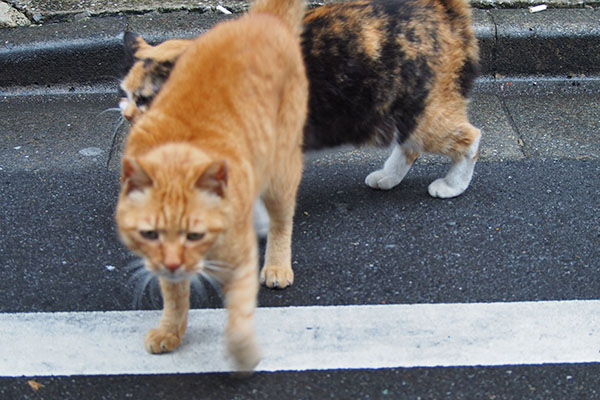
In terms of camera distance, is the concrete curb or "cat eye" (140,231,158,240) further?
the concrete curb

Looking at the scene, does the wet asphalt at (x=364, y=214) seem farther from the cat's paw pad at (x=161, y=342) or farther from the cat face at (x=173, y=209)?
the cat face at (x=173, y=209)

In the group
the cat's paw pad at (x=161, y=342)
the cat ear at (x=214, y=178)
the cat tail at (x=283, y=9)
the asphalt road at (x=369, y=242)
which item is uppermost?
the cat tail at (x=283, y=9)

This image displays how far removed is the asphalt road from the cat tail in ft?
2.93

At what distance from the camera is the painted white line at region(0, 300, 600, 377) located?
8.25 feet

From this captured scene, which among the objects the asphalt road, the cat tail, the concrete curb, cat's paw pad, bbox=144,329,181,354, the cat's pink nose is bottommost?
the asphalt road

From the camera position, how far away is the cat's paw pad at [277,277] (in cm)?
→ 291

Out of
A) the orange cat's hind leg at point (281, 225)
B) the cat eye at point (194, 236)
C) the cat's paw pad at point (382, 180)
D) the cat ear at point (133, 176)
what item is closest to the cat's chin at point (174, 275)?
the cat eye at point (194, 236)

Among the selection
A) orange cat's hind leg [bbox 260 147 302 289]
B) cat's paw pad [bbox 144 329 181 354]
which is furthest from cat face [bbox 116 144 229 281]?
orange cat's hind leg [bbox 260 147 302 289]

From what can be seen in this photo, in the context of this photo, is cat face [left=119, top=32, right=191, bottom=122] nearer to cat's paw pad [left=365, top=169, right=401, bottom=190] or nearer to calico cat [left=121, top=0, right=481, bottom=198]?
calico cat [left=121, top=0, right=481, bottom=198]

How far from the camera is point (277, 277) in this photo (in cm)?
291

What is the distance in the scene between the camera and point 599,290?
113 inches

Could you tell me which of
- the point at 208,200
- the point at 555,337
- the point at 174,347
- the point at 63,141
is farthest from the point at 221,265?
the point at 63,141

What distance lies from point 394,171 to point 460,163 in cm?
32

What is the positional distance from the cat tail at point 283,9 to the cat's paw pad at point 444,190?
1017 mm
